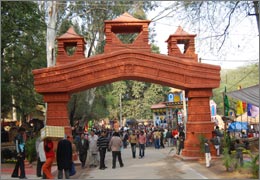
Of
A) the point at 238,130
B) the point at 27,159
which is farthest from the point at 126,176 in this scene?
the point at 238,130

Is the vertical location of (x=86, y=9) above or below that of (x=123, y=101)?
above

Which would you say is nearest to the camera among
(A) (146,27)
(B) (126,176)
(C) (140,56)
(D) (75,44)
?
(B) (126,176)

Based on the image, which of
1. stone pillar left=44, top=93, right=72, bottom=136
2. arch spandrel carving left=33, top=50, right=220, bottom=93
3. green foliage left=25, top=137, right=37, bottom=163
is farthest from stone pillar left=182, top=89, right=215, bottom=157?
green foliage left=25, top=137, right=37, bottom=163

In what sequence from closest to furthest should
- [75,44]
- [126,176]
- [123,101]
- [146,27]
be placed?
[126,176]
[146,27]
[75,44]
[123,101]

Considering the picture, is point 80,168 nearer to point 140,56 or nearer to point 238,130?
point 140,56

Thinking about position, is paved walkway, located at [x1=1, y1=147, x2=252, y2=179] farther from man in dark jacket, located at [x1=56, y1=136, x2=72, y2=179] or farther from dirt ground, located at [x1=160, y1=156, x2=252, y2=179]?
A: man in dark jacket, located at [x1=56, y1=136, x2=72, y2=179]

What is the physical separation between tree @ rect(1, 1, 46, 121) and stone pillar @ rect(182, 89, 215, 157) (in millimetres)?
8991

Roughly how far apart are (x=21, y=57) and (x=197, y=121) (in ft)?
42.2

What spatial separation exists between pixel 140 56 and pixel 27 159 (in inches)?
291

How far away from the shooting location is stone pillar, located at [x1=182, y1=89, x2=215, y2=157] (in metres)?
18.8

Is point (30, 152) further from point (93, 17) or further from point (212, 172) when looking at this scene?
point (93, 17)

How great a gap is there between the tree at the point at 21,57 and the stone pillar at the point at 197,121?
899cm

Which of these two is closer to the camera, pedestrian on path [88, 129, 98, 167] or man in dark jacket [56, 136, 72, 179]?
man in dark jacket [56, 136, 72, 179]

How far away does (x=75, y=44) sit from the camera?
21578 millimetres
